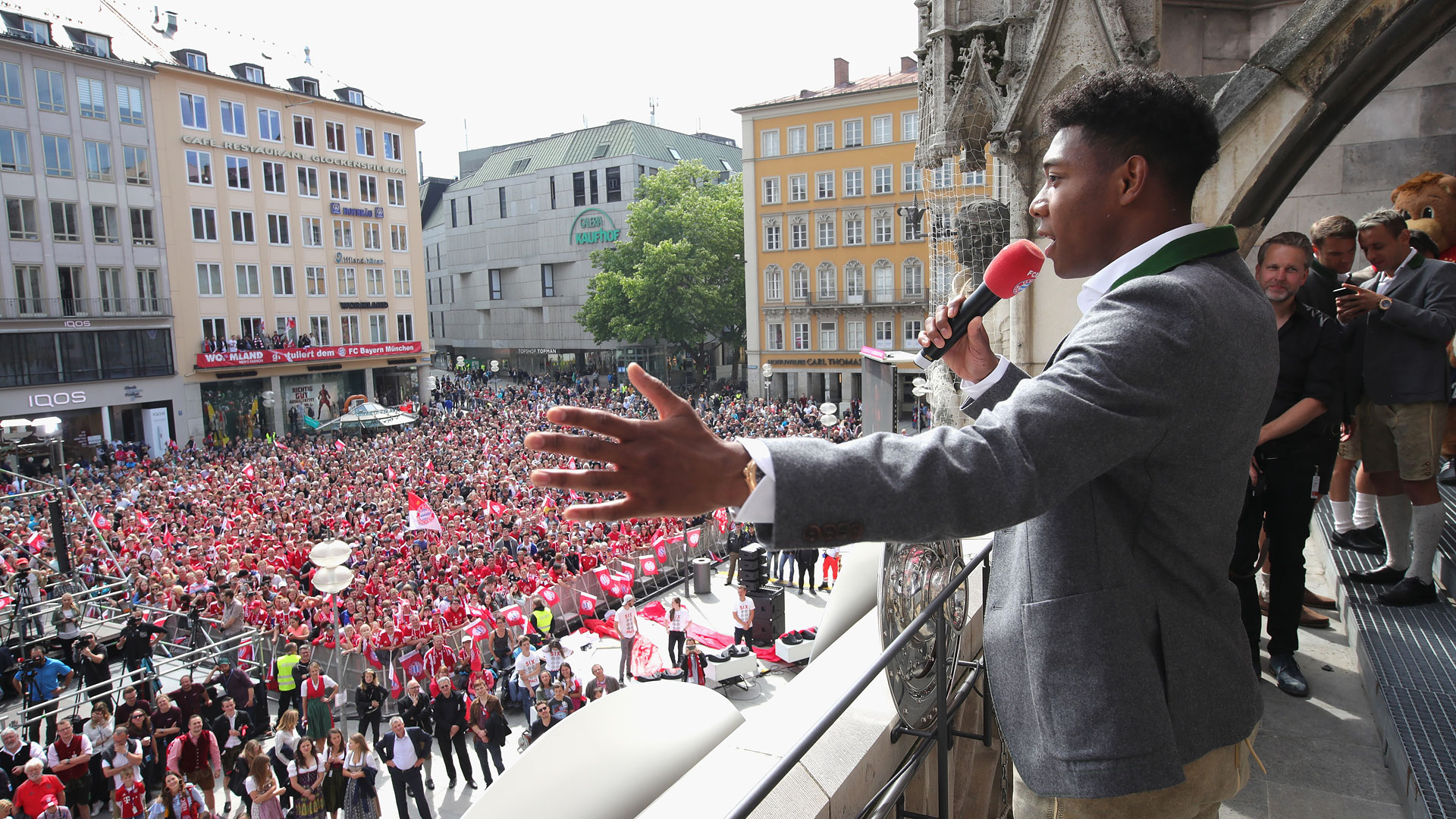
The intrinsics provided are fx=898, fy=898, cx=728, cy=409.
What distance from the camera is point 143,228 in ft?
116

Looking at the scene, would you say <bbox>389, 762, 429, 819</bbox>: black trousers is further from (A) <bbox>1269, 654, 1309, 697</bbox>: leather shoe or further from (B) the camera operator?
(A) <bbox>1269, 654, 1309, 697</bbox>: leather shoe

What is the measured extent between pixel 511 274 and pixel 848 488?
6306 centimetres

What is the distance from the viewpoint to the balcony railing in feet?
105

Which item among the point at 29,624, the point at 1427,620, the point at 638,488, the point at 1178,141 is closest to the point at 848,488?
the point at 638,488

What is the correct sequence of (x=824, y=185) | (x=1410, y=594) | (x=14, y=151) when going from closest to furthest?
(x=1410, y=594)
(x=14, y=151)
(x=824, y=185)

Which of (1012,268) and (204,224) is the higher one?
(204,224)

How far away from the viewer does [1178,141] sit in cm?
158

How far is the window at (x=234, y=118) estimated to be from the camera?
3778 centimetres

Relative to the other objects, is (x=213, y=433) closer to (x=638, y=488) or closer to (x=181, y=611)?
(x=181, y=611)


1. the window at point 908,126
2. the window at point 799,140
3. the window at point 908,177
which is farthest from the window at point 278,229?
the window at point 908,126

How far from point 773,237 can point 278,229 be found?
892 inches

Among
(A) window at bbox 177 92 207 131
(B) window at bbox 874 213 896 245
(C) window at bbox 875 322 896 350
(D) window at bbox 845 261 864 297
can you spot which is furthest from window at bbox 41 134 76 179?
(C) window at bbox 875 322 896 350

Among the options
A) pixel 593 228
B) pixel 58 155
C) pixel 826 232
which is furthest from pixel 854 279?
pixel 58 155

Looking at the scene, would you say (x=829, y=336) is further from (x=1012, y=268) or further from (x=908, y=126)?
(x=1012, y=268)
